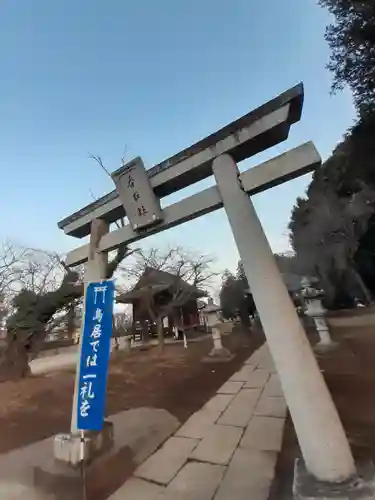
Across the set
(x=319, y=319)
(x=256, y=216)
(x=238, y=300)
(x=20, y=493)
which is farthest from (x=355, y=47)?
(x=238, y=300)

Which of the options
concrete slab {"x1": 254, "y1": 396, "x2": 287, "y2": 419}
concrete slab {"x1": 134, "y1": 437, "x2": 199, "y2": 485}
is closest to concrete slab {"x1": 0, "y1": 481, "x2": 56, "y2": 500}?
concrete slab {"x1": 134, "y1": 437, "x2": 199, "y2": 485}

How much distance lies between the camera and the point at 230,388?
691 centimetres

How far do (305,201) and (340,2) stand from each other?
16150 millimetres

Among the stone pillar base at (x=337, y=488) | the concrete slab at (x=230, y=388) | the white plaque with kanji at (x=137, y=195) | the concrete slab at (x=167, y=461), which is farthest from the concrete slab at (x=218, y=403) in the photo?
the white plaque with kanji at (x=137, y=195)

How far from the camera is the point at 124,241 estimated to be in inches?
148

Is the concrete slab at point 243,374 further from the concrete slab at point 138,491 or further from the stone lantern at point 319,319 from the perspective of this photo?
the concrete slab at point 138,491

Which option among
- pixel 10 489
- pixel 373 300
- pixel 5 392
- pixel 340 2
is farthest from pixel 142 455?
pixel 373 300

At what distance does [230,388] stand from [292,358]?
507 cm

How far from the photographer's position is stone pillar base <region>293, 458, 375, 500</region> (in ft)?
6.68

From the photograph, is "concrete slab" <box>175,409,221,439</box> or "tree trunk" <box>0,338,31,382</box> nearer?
"concrete slab" <box>175,409,221,439</box>

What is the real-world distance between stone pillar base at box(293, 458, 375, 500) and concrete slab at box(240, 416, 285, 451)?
5.06 feet

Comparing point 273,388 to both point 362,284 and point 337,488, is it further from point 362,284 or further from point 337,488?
point 362,284

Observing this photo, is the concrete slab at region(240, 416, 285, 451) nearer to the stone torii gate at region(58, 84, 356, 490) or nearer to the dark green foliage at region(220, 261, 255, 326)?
the stone torii gate at region(58, 84, 356, 490)

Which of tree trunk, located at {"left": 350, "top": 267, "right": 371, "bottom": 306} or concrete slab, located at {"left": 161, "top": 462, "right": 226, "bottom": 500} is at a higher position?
tree trunk, located at {"left": 350, "top": 267, "right": 371, "bottom": 306}
